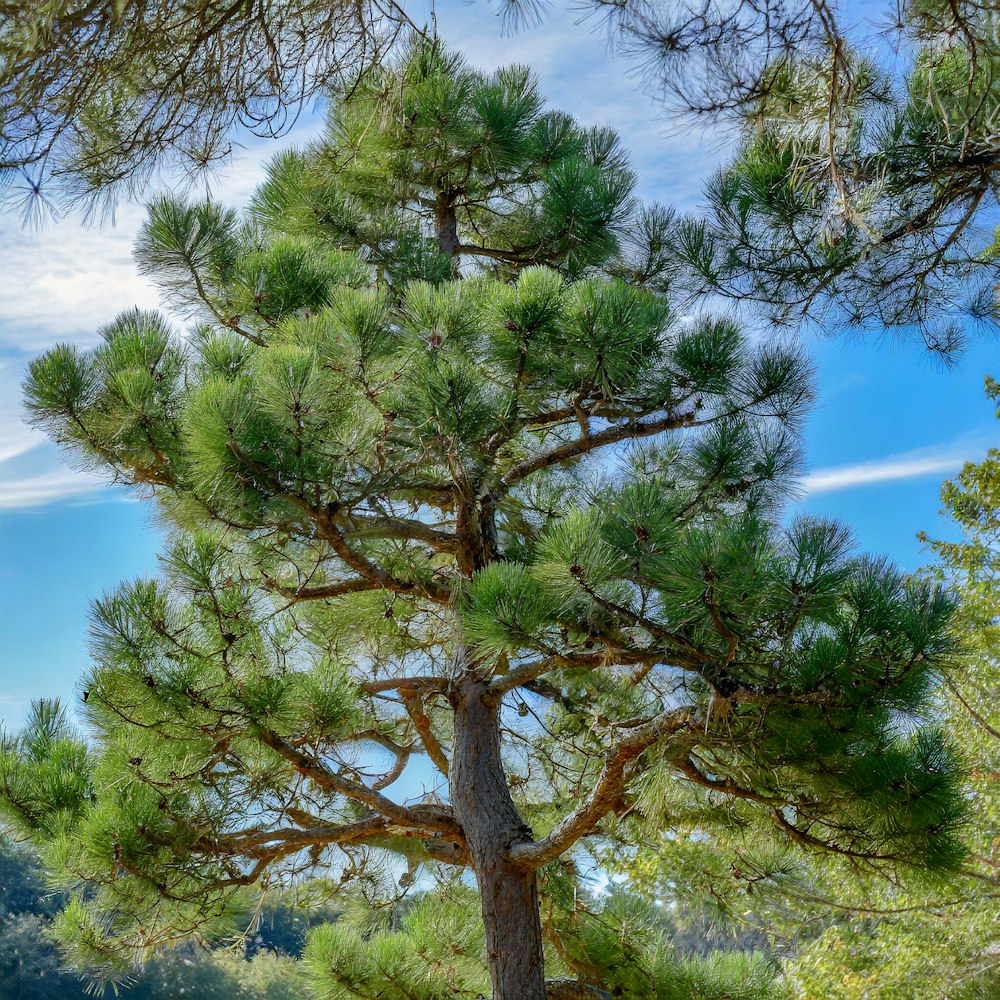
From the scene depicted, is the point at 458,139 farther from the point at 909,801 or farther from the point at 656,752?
the point at 909,801

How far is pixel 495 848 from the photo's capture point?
2521mm

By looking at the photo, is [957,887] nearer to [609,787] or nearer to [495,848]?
[495,848]

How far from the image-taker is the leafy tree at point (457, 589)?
1939 millimetres

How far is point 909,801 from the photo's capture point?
2.14 m

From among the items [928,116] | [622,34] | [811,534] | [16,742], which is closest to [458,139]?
[622,34]

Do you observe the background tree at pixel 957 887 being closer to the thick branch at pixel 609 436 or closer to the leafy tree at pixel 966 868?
the leafy tree at pixel 966 868

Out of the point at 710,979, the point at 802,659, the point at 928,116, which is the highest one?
the point at 928,116

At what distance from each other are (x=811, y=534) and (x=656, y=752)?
64 centimetres

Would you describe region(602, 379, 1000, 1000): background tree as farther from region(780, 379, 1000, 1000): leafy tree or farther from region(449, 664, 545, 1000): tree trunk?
Answer: region(449, 664, 545, 1000): tree trunk

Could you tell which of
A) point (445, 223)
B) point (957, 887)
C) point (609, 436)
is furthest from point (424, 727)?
point (957, 887)

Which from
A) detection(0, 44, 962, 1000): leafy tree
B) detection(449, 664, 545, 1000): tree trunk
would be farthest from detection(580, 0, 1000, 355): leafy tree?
detection(449, 664, 545, 1000): tree trunk

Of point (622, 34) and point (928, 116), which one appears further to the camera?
point (928, 116)

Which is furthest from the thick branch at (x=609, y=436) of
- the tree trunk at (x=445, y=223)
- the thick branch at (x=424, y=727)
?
the tree trunk at (x=445, y=223)

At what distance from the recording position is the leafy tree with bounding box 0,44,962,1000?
1.94m
